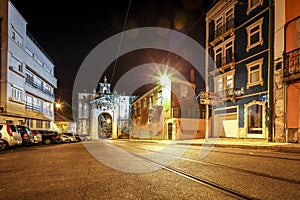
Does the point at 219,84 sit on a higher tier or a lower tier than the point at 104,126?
higher

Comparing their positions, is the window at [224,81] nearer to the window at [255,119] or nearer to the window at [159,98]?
the window at [255,119]

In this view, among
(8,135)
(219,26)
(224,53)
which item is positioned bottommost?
(8,135)

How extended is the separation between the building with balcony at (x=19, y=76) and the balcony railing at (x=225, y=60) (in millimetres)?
22762

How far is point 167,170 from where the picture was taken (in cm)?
652

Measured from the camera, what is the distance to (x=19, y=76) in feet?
98.0

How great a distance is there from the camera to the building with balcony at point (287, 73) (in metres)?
14.8

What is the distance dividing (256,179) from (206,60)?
22980 millimetres

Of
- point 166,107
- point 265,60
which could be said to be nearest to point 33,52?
point 166,107

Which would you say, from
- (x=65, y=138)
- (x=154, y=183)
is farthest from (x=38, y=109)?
(x=154, y=183)

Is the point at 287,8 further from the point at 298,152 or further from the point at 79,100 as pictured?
the point at 79,100

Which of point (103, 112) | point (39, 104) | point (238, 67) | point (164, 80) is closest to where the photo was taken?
point (238, 67)

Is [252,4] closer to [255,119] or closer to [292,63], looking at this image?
[292,63]

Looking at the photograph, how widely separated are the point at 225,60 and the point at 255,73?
4201mm

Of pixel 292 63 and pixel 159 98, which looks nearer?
pixel 292 63
